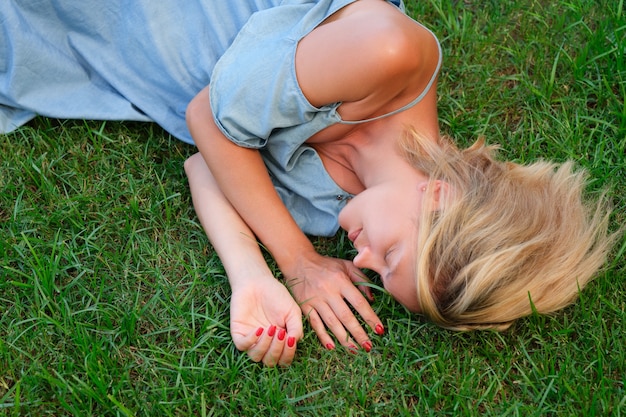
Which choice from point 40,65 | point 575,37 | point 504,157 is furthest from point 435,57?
point 40,65

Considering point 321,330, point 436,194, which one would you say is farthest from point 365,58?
point 321,330

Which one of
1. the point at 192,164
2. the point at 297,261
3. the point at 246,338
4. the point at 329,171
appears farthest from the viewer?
the point at 192,164

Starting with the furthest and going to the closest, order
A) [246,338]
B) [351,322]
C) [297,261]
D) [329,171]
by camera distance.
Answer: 1. [329,171]
2. [297,261]
3. [351,322]
4. [246,338]

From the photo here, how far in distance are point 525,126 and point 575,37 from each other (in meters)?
0.52

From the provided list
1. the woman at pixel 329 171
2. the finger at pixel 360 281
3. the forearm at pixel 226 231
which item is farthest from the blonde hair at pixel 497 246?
the forearm at pixel 226 231

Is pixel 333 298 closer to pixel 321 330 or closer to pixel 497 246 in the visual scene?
pixel 321 330

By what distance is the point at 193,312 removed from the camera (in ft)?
7.41

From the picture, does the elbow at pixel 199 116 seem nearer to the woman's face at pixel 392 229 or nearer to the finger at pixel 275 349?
the woman's face at pixel 392 229

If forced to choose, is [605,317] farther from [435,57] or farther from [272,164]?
[272,164]

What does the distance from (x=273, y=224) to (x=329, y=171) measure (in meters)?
0.27

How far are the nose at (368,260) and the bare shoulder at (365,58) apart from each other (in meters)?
0.42

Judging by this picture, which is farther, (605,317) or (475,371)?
(605,317)

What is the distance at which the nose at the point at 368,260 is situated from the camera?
2.17 m

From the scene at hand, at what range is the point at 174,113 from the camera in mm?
2707
